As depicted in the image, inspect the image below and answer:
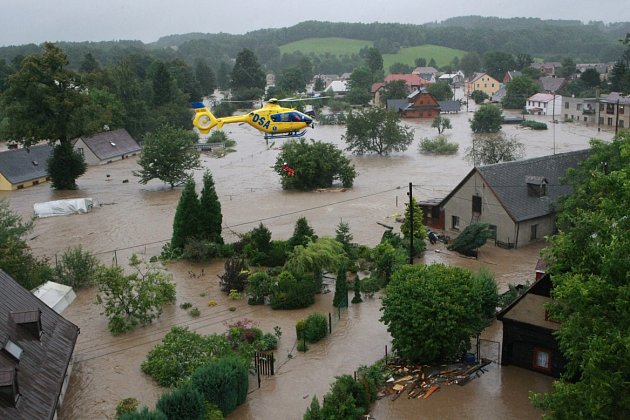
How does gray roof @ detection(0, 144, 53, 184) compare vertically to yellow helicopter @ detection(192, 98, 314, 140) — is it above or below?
below

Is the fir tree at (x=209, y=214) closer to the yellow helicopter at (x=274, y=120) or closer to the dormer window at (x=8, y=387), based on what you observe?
the yellow helicopter at (x=274, y=120)

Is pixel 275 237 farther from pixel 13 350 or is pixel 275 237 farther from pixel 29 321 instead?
pixel 13 350

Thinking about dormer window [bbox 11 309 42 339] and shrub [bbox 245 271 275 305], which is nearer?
dormer window [bbox 11 309 42 339]

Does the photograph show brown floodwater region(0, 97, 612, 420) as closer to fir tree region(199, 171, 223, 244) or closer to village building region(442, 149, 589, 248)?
village building region(442, 149, 589, 248)

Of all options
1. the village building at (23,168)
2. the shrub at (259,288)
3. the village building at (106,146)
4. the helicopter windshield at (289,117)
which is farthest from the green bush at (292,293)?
the village building at (106,146)

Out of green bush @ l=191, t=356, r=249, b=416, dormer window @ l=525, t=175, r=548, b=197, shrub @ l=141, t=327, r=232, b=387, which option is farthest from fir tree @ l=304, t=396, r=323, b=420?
dormer window @ l=525, t=175, r=548, b=197

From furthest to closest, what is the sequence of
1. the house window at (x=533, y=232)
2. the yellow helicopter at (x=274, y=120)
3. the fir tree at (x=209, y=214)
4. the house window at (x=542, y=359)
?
the yellow helicopter at (x=274, y=120), the house window at (x=533, y=232), the fir tree at (x=209, y=214), the house window at (x=542, y=359)

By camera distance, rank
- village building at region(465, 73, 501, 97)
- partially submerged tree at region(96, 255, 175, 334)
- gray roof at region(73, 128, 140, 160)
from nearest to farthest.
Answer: partially submerged tree at region(96, 255, 175, 334), gray roof at region(73, 128, 140, 160), village building at region(465, 73, 501, 97)
